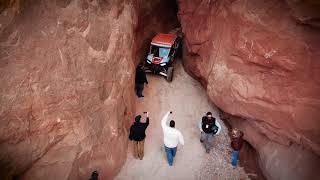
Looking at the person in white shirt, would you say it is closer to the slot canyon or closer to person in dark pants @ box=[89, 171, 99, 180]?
the slot canyon

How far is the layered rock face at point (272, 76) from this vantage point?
831 centimetres

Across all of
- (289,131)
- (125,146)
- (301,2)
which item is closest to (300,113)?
(289,131)

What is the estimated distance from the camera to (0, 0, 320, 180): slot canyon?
24.6 ft

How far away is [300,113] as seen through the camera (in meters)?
8.61

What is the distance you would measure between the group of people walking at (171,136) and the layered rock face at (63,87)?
17.2 inches

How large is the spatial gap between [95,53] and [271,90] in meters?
4.51

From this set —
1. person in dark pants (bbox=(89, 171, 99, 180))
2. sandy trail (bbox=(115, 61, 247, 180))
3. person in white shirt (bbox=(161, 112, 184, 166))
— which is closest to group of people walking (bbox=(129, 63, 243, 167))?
person in white shirt (bbox=(161, 112, 184, 166))

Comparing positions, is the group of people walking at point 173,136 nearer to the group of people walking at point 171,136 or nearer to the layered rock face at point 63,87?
the group of people walking at point 171,136

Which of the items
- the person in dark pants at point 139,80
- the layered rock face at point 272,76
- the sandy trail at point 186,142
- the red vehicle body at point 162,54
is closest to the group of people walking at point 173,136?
the sandy trail at point 186,142

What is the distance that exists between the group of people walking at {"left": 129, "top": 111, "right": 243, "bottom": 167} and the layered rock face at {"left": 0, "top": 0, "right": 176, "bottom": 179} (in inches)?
17.2

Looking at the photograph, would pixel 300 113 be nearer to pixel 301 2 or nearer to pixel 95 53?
pixel 301 2

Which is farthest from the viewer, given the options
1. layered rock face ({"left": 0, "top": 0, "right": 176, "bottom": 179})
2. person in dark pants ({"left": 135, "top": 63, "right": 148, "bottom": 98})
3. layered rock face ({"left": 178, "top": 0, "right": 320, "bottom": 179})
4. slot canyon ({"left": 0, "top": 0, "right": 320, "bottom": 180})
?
person in dark pants ({"left": 135, "top": 63, "right": 148, "bottom": 98})

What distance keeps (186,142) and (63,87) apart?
172 inches

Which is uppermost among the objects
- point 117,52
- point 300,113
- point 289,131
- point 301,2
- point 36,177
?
point 301,2
